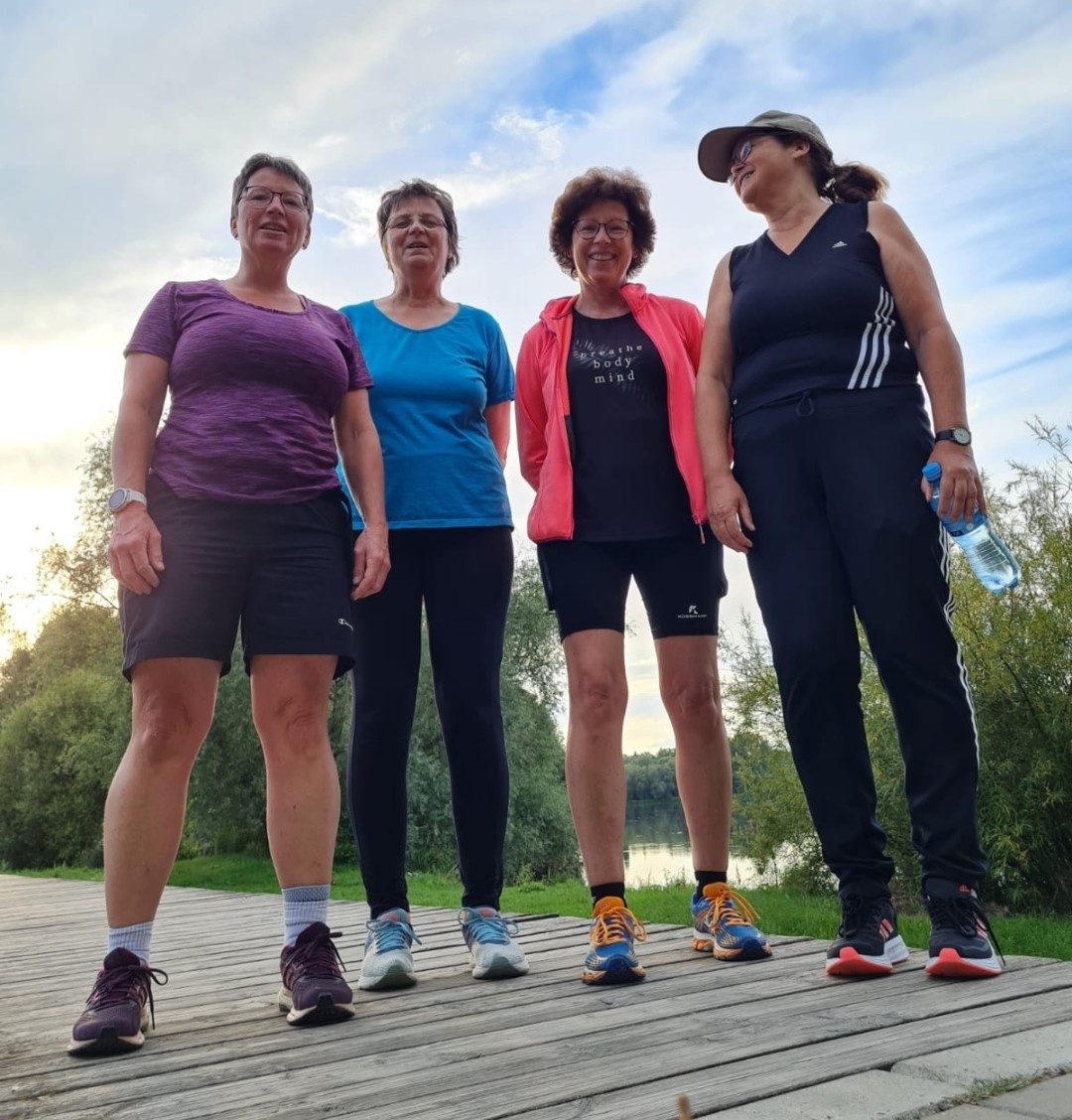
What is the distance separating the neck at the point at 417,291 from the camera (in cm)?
336

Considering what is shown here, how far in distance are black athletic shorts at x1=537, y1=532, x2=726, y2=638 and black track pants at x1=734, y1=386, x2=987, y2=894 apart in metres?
0.26

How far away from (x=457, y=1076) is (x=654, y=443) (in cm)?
184

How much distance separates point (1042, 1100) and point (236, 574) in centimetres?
186

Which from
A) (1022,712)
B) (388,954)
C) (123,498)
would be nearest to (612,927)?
(388,954)

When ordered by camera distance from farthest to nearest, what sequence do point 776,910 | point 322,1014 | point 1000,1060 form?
1. point 776,910
2. point 322,1014
3. point 1000,1060

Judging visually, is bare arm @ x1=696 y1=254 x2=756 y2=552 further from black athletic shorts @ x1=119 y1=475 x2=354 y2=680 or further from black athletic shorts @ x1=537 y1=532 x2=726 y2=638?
black athletic shorts @ x1=119 y1=475 x2=354 y2=680

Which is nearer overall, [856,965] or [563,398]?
[856,965]

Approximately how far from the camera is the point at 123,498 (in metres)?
2.53

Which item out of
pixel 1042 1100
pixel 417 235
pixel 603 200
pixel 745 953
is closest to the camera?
pixel 1042 1100

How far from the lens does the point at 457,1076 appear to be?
73.8 inches

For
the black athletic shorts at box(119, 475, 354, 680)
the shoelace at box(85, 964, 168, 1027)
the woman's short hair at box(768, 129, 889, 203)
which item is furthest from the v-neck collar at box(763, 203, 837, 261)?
the shoelace at box(85, 964, 168, 1027)

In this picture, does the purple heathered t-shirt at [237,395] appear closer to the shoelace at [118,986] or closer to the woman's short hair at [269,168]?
the woman's short hair at [269,168]

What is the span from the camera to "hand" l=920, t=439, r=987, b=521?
8.61 ft

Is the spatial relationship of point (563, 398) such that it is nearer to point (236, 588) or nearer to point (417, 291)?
point (417, 291)
